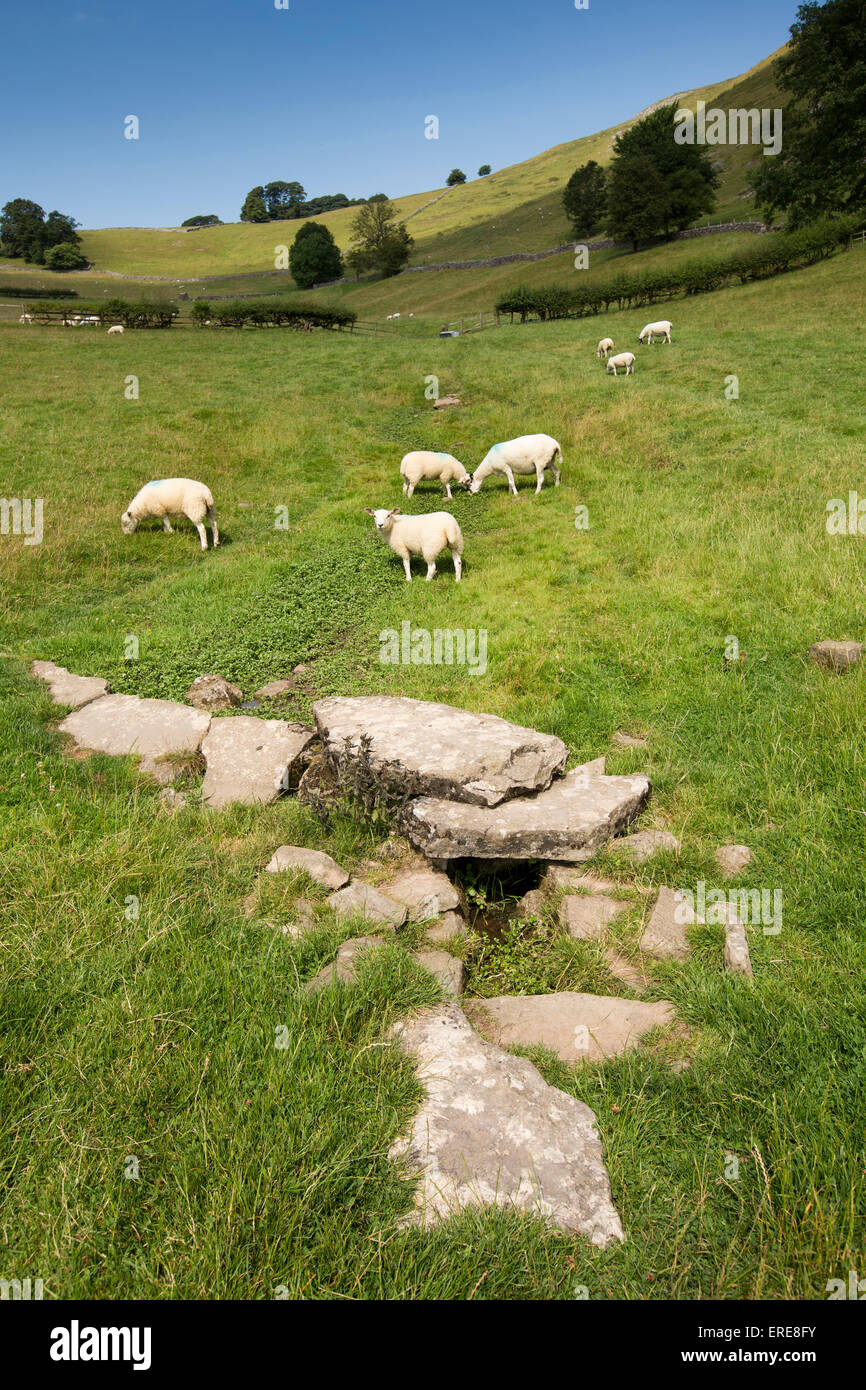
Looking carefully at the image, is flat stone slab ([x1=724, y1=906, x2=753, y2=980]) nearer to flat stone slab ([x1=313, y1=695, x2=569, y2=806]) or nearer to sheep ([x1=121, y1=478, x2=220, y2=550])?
flat stone slab ([x1=313, y1=695, x2=569, y2=806])

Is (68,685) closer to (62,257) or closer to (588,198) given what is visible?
(588,198)

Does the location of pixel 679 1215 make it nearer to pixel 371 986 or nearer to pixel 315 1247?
pixel 315 1247

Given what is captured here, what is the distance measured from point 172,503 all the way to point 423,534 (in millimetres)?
6590

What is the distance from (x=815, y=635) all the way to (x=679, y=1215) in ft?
23.2

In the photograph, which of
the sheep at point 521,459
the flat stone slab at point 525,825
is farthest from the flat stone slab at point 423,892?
the sheep at point 521,459

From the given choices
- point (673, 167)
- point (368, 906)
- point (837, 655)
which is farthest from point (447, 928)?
point (673, 167)

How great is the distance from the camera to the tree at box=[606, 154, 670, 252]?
65.1m

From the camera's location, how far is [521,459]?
17.0m

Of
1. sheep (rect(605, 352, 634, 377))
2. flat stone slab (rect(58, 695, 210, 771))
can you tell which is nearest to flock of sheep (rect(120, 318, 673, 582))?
flat stone slab (rect(58, 695, 210, 771))

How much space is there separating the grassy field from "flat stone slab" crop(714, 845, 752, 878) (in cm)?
17

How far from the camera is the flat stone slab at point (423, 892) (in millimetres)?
5344

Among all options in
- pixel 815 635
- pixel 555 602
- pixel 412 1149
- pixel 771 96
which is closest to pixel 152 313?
pixel 555 602

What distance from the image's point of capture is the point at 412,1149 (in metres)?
3.29

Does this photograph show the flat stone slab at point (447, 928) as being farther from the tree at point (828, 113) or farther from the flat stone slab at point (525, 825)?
the tree at point (828, 113)
